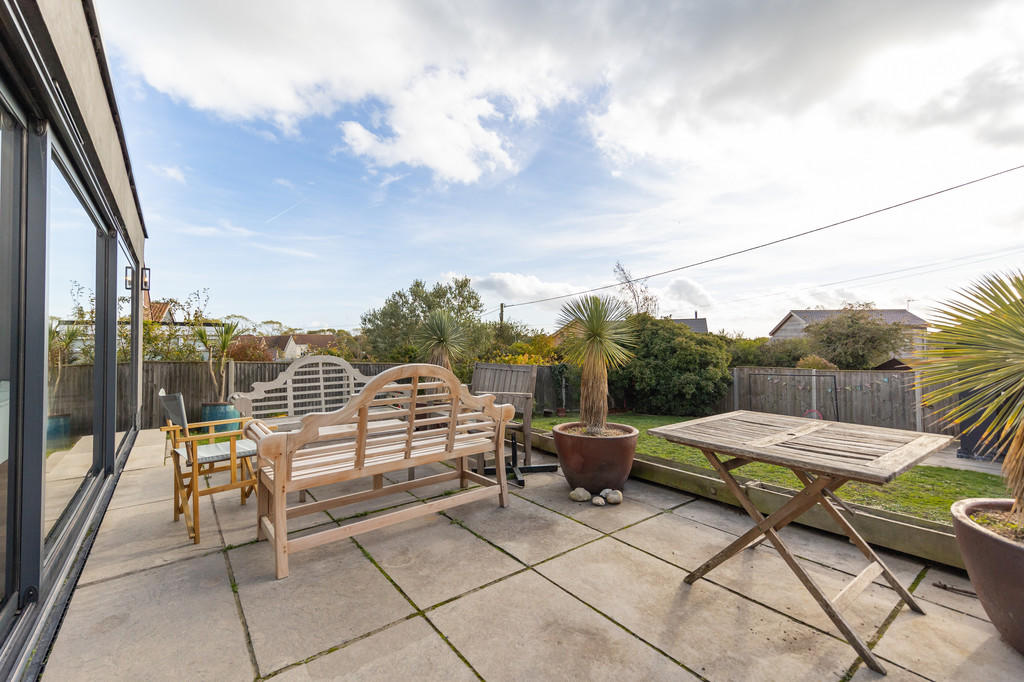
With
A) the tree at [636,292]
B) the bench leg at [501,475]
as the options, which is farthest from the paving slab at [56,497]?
the tree at [636,292]

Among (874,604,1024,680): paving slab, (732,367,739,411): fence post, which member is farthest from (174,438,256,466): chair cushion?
(732,367,739,411): fence post

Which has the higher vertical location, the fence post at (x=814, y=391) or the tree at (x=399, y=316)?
the tree at (x=399, y=316)

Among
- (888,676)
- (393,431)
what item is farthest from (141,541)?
(888,676)

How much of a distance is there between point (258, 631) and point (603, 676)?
132 centimetres

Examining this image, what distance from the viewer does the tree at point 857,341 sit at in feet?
49.2

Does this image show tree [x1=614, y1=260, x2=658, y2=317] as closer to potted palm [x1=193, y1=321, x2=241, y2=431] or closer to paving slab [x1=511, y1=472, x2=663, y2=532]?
potted palm [x1=193, y1=321, x2=241, y2=431]

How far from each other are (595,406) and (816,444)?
67.9 inches

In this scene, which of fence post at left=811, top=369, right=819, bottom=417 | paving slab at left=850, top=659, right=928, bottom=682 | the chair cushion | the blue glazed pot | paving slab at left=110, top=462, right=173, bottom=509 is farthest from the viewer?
fence post at left=811, top=369, right=819, bottom=417

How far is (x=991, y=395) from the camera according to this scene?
1587 mm

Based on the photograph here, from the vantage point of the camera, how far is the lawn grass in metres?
2.96

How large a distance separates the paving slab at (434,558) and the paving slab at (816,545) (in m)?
1.47

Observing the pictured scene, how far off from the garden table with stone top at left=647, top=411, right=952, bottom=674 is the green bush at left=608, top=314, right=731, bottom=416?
7101 millimetres

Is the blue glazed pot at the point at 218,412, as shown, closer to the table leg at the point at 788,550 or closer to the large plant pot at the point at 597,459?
the large plant pot at the point at 597,459

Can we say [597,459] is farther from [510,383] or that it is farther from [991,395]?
[991,395]
